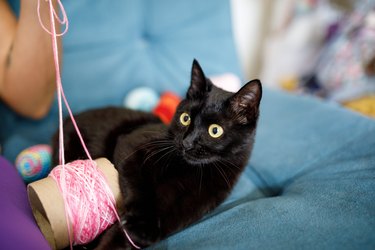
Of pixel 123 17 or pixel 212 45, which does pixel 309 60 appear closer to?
pixel 212 45

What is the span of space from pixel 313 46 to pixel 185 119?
1775mm

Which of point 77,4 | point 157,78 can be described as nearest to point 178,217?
point 157,78

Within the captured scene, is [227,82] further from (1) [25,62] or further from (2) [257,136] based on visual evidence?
(1) [25,62]

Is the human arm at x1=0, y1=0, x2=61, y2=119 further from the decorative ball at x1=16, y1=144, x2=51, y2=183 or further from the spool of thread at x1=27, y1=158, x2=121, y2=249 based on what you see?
the spool of thread at x1=27, y1=158, x2=121, y2=249

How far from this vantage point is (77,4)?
1291mm

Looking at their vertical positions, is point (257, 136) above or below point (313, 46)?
below

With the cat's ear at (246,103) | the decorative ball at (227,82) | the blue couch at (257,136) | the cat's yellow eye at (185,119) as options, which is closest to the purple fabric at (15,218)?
the blue couch at (257,136)

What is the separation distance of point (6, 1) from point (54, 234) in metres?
0.91

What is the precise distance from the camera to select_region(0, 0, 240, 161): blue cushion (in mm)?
1275

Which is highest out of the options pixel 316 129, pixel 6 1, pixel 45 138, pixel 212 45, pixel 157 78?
pixel 6 1

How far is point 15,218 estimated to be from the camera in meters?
0.65

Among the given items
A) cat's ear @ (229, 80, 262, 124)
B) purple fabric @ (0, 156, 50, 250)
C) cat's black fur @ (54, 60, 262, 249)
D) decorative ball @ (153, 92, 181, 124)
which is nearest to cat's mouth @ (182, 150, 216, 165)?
cat's black fur @ (54, 60, 262, 249)

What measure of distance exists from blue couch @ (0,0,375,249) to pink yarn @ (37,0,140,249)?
0.36 feet

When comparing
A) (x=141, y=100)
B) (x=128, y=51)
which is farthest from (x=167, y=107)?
(x=128, y=51)
